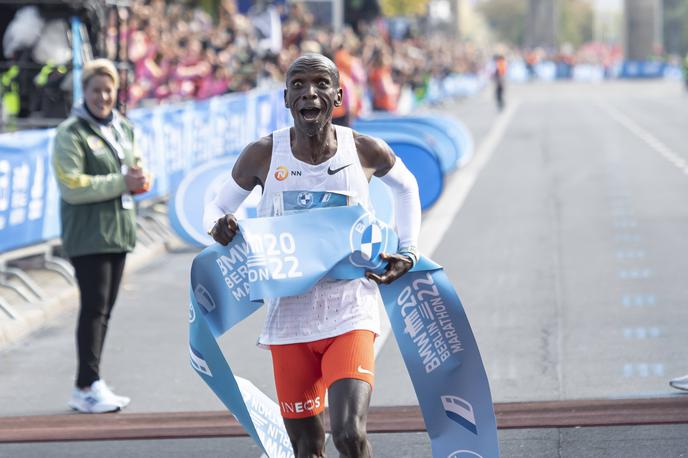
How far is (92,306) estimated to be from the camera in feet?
25.3

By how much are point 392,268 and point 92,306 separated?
126 inches

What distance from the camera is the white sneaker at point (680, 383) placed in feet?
25.0

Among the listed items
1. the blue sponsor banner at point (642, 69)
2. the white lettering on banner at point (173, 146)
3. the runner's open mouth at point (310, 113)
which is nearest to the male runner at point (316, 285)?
the runner's open mouth at point (310, 113)

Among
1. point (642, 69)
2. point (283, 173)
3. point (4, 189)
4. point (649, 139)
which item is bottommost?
point (642, 69)

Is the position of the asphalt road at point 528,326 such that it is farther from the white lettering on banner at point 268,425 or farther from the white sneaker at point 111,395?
the white lettering on banner at point 268,425

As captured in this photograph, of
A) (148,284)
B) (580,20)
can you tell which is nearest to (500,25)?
(580,20)

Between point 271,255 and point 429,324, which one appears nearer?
point 271,255

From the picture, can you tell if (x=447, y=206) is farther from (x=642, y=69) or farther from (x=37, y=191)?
(x=642, y=69)

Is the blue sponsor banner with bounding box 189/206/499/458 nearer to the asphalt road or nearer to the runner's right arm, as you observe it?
the runner's right arm

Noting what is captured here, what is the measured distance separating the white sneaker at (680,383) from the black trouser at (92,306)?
3207mm

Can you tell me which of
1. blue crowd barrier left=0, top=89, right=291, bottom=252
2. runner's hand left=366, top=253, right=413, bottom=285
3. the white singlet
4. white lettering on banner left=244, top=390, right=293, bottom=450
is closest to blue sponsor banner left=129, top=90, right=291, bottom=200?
blue crowd barrier left=0, top=89, right=291, bottom=252

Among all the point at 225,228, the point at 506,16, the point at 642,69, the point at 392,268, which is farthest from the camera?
the point at 506,16

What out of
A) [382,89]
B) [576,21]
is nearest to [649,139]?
[382,89]

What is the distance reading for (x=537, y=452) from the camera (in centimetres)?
652
